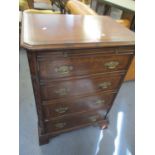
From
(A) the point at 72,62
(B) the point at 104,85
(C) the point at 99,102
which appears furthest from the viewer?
(C) the point at 99,102

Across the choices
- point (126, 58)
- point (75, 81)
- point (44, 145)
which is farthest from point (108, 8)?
point (44, 145)

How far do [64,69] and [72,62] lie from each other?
0.06 m

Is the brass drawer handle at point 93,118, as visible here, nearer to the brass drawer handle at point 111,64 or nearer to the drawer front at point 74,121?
the drawer front at point 74,121

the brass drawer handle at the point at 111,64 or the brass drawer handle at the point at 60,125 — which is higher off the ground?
the brass drawer handle at the point at 111,64

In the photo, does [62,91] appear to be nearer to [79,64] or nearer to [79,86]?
[79,86]

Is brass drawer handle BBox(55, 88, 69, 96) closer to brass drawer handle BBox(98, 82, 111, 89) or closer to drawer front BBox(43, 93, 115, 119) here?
drawer front BBox(43, 93, 115, 119)

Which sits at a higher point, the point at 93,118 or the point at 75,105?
the point at 75,105

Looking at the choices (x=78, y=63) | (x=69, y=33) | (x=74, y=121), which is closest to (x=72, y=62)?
(x=78, y=63)

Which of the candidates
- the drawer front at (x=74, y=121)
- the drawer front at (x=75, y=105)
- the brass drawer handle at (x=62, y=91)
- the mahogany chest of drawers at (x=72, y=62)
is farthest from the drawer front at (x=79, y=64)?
the drawer front at (x=74, y=121)

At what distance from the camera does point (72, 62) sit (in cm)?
86

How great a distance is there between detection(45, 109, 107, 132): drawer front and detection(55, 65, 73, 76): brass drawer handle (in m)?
0.50

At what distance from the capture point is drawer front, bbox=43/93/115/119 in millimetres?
1061

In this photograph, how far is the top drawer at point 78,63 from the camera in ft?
2.63
